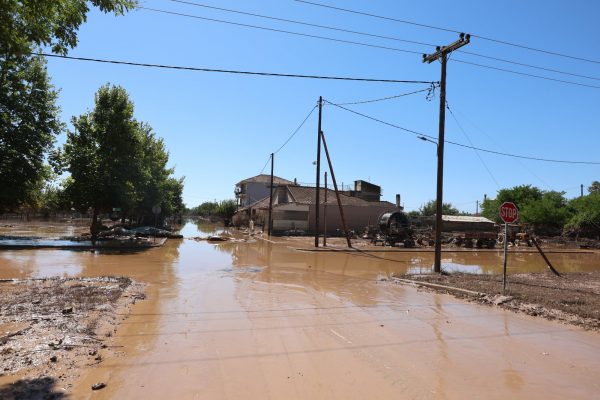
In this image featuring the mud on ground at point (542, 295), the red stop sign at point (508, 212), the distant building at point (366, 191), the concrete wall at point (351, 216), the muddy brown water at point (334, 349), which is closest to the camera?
the muddy brown water at point (334, 349)

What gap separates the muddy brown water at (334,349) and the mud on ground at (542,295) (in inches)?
23.4

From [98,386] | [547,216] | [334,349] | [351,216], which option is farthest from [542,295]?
[547,216]

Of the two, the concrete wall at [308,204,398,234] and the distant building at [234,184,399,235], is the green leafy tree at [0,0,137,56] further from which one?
the concrete wall at [308,204,398,234]

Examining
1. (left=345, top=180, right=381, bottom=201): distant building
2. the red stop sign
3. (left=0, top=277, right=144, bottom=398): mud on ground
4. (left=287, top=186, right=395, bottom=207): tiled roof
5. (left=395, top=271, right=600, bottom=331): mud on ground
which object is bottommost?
(left=0, top=277, right=144, bottom=398): mud on ground

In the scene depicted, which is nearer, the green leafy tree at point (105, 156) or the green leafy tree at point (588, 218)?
the green leafy tree at point (105, 156)

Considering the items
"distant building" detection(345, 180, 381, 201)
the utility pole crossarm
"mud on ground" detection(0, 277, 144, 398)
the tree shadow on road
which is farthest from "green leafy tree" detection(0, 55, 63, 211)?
"distant building" detection(345, 180, 381, 201)

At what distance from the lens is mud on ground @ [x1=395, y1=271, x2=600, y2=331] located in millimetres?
9852

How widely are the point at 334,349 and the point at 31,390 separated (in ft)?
13.6

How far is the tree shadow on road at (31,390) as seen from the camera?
16.0 ft

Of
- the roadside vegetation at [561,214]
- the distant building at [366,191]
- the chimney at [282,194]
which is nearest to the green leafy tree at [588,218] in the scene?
the roadside vegetation at [561,214]

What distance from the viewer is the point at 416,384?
571 cm

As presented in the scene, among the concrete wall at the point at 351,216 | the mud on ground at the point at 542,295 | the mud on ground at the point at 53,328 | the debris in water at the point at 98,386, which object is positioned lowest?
the debris in water at the point at 98,386

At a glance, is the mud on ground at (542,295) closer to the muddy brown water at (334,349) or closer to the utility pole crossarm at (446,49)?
the muddy brown water at (334,349)

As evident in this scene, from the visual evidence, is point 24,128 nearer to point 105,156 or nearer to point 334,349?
point 105,156
